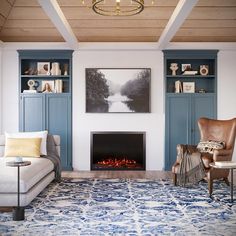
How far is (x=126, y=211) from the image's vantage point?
421cm

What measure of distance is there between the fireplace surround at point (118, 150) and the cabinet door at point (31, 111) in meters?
1.11

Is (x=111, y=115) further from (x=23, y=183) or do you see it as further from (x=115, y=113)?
(x=23, y=183)

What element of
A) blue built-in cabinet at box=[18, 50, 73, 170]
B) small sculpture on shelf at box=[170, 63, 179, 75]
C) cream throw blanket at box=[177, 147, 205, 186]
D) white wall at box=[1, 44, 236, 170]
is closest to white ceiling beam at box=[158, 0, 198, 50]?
small sculpture on shelf at box=[170, 63, 179, 75]

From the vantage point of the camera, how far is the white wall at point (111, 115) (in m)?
7.46

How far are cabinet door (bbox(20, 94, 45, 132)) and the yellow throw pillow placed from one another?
166 centimetres

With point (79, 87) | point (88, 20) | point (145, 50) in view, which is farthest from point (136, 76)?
point (88, 20)

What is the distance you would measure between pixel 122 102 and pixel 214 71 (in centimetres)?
193

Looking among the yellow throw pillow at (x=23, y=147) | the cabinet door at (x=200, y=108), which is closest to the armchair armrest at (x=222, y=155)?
the cabinet door at (x=200, y=108)

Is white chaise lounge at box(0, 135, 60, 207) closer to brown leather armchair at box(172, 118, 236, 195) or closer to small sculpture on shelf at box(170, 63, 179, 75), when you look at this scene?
brown leather armchair at box(172, 118, 236, 195)

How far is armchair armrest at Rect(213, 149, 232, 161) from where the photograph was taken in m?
5.46

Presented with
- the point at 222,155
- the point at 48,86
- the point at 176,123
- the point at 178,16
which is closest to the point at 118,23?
the point at 178,16

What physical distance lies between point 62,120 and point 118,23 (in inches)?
87.4

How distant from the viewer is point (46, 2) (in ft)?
14.4

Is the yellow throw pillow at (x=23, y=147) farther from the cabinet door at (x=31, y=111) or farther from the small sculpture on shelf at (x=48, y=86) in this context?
the small sculpture on shelf at (x=48, y=86)
